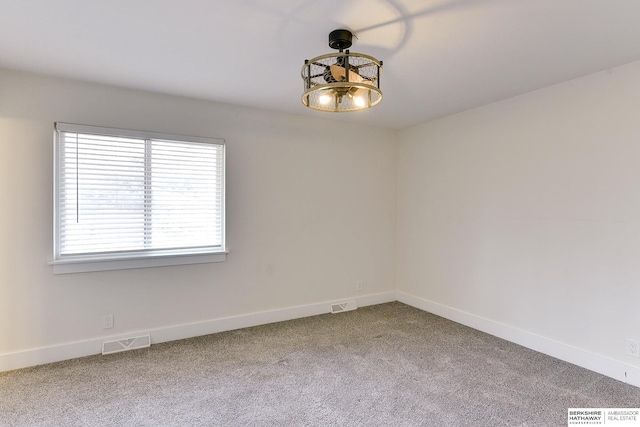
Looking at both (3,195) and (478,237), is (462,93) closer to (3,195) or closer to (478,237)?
(478,237)

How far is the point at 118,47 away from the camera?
2266 millimetres

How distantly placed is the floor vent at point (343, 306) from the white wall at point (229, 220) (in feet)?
0.28

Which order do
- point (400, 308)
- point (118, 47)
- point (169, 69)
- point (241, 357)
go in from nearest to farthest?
point (118, 47) < point (169, 69) < point (241, 357) < point (400, 308)

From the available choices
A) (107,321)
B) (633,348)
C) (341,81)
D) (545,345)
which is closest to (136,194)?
(107,321)

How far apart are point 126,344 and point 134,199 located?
133 cm

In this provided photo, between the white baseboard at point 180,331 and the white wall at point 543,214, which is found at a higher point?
the white wall at point 543,214

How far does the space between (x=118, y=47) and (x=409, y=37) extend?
6.41ft

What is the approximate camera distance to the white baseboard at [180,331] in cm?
270

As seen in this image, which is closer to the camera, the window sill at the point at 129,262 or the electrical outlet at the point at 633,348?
the electrical outlet at the point at 633,348

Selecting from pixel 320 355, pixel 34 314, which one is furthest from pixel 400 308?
pixel 34 314

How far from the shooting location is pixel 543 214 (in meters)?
3.01

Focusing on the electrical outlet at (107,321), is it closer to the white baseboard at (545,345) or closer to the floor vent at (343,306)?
the floor vent at (343,306)

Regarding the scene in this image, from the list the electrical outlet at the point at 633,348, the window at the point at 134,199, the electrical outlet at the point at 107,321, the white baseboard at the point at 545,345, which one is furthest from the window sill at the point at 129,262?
the electrical outlet at the point at 633,348

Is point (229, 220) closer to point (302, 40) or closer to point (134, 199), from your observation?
point (134, 199)
